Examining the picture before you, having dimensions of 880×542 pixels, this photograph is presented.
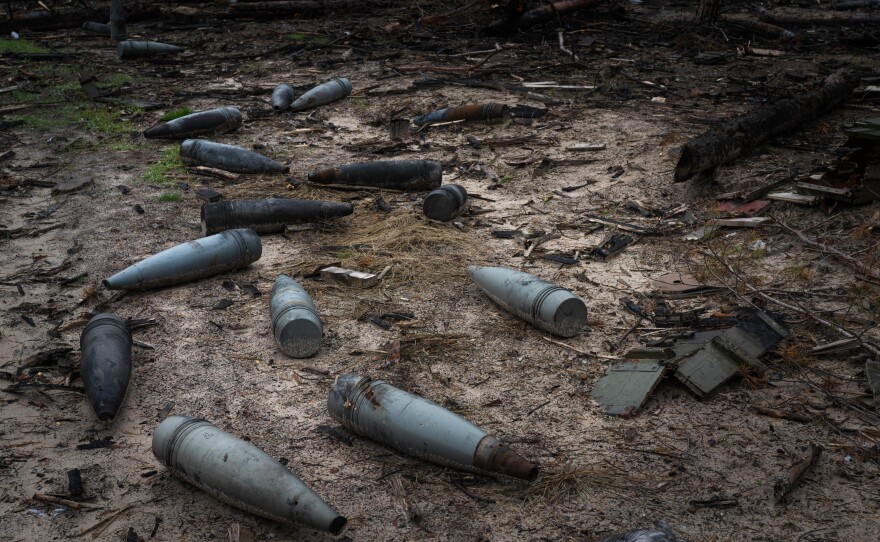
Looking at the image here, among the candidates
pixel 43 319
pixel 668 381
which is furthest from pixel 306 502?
pixel 43 319

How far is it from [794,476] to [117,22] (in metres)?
15.4

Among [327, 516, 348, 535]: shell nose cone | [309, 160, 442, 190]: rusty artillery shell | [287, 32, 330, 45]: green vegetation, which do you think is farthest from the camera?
[287, 32, 330, 45]: green vegetation

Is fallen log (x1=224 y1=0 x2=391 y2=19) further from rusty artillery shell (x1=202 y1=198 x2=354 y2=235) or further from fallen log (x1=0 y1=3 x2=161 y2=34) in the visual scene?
rusty artillery shell (x1=202 y1=198 x2=354 y2=235)

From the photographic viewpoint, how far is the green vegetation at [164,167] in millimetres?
8859

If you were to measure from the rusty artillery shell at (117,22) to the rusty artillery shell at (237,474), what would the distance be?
44.7ft

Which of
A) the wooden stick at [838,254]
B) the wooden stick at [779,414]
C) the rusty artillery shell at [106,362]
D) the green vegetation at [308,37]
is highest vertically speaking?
the wooden stick at [838,254]

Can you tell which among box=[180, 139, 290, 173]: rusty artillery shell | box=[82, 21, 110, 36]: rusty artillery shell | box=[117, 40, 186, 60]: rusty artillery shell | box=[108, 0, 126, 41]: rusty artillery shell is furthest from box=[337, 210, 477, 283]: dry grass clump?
box=[82, 21, 110, 36]: rusty artillery shell

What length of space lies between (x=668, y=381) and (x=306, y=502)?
8.18ft

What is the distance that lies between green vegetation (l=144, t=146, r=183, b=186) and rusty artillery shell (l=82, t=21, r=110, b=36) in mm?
8274

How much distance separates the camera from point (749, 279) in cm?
620

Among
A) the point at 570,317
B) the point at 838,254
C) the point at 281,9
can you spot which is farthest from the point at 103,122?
the point at 838,254

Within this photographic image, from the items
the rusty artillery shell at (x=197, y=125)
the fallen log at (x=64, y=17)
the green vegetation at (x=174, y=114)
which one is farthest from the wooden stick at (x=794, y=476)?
the fallen log at (x=64, y=17)

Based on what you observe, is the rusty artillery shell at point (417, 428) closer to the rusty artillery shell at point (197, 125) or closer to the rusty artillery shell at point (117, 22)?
the rusty artillery shell at point (197, 125)

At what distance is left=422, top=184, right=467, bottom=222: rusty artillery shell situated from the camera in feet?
25.2
